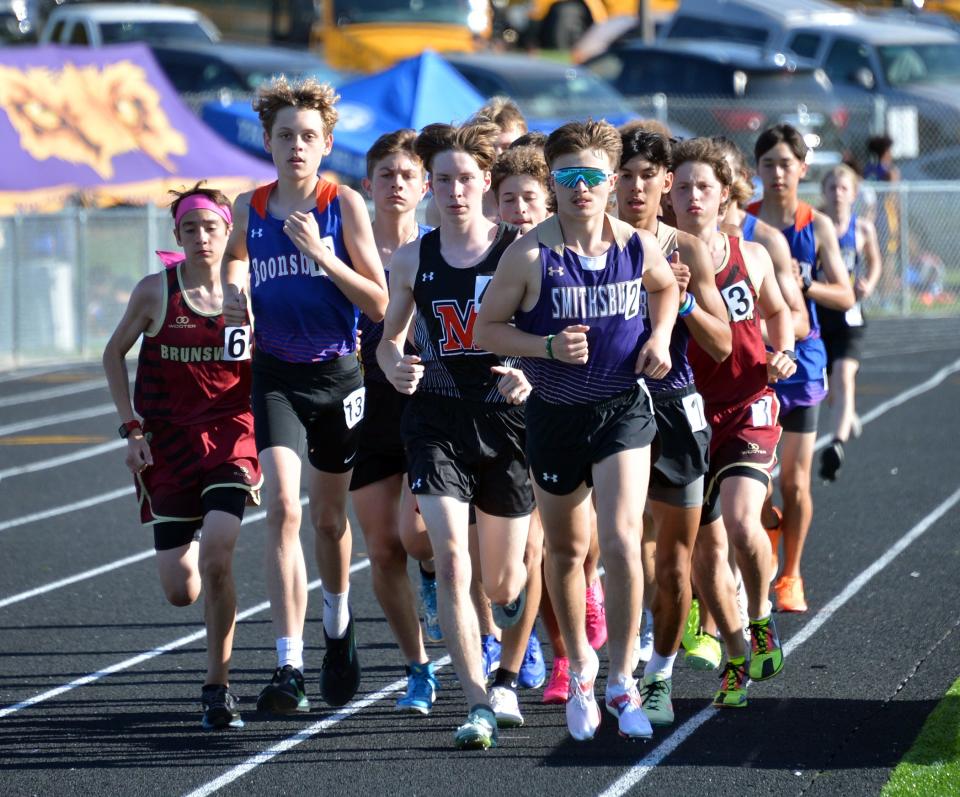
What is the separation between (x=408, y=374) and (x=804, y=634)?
263 centimetres

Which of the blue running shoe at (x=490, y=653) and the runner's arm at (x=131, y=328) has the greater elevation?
the runner's arm at (x=131, y=328)

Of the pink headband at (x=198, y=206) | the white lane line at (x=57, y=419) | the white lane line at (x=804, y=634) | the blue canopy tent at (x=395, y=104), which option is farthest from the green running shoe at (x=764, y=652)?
the blue canopy tent at (x=395, y=104)

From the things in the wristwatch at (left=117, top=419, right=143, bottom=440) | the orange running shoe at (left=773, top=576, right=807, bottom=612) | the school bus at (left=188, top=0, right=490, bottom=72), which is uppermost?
the school bus at (left=188, top=0, right=490, bottom=72)

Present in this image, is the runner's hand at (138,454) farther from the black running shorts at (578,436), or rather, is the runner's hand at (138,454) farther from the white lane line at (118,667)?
the black running shorts at (578,436)

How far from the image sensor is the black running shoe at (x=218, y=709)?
6.43 meters

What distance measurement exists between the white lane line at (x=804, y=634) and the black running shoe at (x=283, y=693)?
4.35ft

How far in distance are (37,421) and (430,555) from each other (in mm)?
9832

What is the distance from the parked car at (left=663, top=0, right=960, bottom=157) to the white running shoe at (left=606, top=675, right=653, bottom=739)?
18053 millimetres

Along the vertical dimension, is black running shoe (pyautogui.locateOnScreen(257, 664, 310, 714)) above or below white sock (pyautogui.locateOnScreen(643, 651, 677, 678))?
below

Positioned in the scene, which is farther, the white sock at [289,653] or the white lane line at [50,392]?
the white lane line at [50,392]

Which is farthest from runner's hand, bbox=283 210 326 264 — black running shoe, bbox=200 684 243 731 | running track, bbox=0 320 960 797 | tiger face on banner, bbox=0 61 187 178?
tiger face on banner, bbox=0 61 187 178

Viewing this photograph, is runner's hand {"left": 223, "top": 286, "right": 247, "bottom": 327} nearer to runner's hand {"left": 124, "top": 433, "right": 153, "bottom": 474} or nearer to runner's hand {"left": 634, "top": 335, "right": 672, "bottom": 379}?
runner's hand {"left": 124, "top": 433, "right": 153, "bottom": 474}

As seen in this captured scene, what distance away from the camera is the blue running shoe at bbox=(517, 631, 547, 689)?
6.98 m

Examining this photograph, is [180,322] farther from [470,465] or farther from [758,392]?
[758,392]
